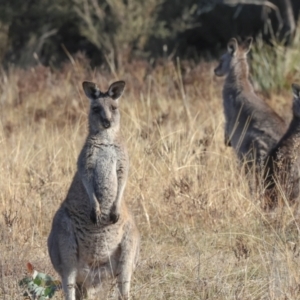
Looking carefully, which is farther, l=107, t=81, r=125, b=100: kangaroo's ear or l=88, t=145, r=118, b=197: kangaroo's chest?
l=107, t=81, r=125, b=100: kangaroo's ear

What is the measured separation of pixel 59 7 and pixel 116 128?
14.6 meters

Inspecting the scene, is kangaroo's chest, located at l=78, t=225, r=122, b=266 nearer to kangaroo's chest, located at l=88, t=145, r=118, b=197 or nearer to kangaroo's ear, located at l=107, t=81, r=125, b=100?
kangaroo's chest, located at l=88, t=145, r=118, b=197

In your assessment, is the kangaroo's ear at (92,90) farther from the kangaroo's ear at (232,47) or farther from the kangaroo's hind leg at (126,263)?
the kangaroo's ear at (232,47)

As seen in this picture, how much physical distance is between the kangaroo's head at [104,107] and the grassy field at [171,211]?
798mm

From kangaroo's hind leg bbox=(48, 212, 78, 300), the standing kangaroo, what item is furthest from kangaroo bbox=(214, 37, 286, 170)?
kangaroo's hind leg bbox=(48, 212, 78, 300)

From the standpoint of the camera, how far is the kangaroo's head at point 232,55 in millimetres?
10102

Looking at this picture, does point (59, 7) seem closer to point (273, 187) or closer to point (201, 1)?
point (201, 1)

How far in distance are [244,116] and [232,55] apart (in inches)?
53.5

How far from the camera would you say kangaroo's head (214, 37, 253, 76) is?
10.1 metres

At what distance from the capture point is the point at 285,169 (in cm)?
691

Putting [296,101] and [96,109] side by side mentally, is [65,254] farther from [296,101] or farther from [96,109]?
[296,101]

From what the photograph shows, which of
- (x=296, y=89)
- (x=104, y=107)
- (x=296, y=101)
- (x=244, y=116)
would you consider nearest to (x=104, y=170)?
(x=104, y=107)

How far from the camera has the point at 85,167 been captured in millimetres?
5379

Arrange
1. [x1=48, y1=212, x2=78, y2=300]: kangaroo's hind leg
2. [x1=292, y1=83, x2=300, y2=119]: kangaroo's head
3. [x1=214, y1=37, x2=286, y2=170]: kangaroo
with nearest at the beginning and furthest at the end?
[x1=48, y1=212, x2=78, y2=300]: kangaroo's hind leg → [x1=292, y1=83, x2=300, y2=119]: kangaroo's head → [x1=214, y1=37, x2=286, y2=170]: kangaroo
